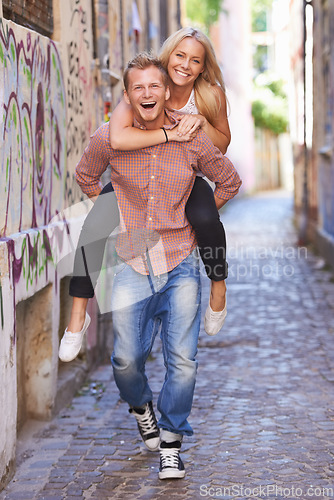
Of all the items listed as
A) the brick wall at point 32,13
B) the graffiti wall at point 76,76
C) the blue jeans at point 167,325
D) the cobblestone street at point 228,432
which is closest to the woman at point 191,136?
the blue jeans at point 167,325

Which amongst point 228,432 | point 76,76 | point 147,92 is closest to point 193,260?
point 147,92

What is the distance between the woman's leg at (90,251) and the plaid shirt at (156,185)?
59 millimetres

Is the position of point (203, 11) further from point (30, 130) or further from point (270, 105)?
point (30, 130)

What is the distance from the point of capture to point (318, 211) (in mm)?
14992

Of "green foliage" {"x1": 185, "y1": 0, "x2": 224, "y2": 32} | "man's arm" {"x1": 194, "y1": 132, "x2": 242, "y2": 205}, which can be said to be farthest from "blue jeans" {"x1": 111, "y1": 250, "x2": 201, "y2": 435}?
"green foliage" {"x1": 185, "y1": 0, "x2": 224, "y2": 32}

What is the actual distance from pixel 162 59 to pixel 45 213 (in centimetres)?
156

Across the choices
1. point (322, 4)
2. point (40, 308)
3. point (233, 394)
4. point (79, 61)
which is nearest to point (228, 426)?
point (233, 394)

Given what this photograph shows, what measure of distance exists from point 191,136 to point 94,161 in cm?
48

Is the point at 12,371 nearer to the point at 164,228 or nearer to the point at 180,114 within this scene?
the point at 164,228

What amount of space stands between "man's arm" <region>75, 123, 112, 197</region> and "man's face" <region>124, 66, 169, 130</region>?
19 cm

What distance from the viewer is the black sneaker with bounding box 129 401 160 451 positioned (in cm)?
430

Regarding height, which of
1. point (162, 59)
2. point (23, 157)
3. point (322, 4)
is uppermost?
point (322, 4)

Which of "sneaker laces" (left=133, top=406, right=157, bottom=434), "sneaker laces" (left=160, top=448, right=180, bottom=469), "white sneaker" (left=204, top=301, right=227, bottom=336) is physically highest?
"white sneaker" (left=204, top=301, right=227, bottom=336)

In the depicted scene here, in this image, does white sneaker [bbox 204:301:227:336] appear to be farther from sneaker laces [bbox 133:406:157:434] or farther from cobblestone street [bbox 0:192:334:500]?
cobblestone street [bbox 0:192:334:500]
